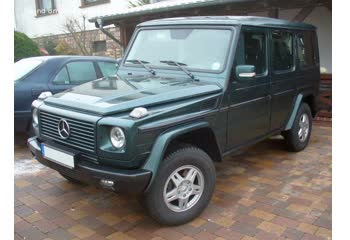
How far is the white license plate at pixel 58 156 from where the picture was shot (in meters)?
3.11

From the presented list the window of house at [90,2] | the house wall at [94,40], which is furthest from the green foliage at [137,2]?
the window of house at [90,2]

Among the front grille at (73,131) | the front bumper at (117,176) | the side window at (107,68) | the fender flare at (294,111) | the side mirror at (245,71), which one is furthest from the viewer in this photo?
the side window at (107,68)

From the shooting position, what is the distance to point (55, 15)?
1773 cm

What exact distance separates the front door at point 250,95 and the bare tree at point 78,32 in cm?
1239

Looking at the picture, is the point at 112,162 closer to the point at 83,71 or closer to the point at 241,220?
the point at 241,220

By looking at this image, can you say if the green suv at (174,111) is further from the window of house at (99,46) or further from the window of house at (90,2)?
the window of house at (99,46)

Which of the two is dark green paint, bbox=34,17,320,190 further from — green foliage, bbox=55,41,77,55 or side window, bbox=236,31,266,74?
green foliage, bbox=55,41,77,55

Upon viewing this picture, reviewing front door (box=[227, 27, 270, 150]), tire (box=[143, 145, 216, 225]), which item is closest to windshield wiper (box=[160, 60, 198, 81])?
front door (box=[227, 27, 270, 150])

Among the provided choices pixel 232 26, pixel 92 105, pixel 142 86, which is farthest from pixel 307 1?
pixel 92 105

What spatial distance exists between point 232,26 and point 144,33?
116cm

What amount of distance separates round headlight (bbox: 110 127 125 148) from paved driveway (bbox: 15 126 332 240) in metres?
0.91

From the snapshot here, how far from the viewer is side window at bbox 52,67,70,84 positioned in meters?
5.91

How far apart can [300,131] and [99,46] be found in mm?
12212

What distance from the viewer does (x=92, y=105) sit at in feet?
10.1
